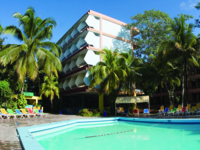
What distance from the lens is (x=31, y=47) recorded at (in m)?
18.6

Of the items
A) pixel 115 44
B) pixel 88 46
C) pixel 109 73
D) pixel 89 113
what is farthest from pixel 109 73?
pixel 115 44

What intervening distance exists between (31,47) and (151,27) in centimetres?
1906

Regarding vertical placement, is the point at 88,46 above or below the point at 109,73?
above

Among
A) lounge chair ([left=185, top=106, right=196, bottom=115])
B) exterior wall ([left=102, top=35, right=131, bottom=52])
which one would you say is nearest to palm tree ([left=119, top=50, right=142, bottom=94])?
lounge chair ([left=185, top=106, right=196, bottom=115])

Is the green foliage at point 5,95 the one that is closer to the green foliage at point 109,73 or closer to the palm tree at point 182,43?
the green foliage at point 109,73

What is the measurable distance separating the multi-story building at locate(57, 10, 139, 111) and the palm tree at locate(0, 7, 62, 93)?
671 cm

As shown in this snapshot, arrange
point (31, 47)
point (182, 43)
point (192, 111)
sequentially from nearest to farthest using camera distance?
point (192, 111)
point (31, 47)
point (182, 43)

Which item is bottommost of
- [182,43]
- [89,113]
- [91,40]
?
[89,113]

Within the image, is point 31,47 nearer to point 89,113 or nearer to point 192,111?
point 89,113

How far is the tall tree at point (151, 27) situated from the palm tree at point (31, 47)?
1495 cm

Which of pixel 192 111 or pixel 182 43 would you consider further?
pixel 182 43

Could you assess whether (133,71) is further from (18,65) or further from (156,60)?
(18,65)

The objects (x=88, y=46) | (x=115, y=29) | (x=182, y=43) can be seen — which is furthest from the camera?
(x=115, y=29)

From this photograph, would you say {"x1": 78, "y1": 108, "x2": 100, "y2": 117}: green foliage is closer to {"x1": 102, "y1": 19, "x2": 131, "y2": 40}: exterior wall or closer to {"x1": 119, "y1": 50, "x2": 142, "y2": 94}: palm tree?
{"x1": 119, "y1": 50, "x2": 142, "y2": 94}: palm tree
